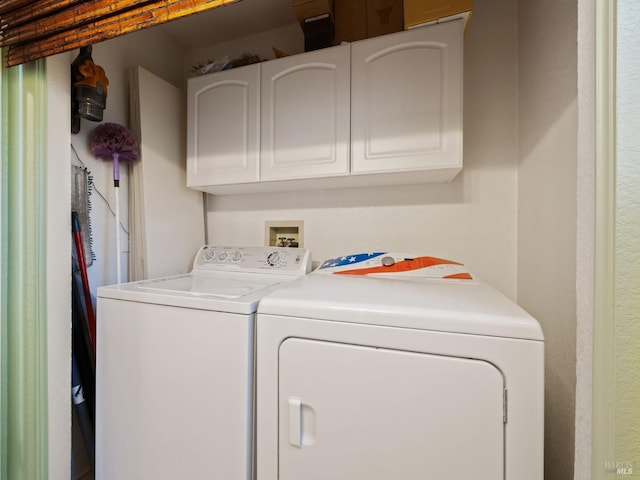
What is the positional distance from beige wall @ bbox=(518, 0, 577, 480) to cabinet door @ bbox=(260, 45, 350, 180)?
843 mm

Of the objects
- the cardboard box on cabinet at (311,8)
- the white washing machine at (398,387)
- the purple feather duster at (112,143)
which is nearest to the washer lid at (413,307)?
the white washing machine at (398,387)

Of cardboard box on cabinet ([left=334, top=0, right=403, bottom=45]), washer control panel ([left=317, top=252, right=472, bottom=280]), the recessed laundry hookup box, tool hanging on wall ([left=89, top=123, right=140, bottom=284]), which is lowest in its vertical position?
washer control panel ([left=317, top=252, right=472, bottom=280])

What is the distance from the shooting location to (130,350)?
3.55 ft

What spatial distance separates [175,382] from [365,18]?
2.00 metres

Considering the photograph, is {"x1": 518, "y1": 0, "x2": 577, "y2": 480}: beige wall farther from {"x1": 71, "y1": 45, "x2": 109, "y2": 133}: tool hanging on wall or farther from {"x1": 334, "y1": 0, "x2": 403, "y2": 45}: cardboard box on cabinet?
{"x1": 71, "y1": 45, "x2": 109, "y2": 133}: tool hanging on wall

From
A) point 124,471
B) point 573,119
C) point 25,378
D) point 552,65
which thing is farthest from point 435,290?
point 25,378

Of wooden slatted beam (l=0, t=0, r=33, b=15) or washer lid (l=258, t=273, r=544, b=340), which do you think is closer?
washer lid (l=258, t=273, r=544, b=340)

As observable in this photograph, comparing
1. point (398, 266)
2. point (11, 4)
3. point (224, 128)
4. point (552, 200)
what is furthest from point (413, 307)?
point (11, 4)

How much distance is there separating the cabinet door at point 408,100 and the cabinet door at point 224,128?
1.99 ft

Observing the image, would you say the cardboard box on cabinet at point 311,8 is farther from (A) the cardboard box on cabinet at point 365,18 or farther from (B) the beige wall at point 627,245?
(B) the beige wall at point 627,245

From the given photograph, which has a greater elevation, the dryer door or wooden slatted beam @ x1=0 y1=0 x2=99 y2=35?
wooden slatted beam @ x1=0 y1=0 x2=99 y2=35

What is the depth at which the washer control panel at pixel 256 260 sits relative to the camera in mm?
1534

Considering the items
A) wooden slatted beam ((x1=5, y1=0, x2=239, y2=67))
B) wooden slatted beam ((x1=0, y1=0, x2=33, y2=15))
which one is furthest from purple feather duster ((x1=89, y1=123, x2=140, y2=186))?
wooden slatted beam ((x1=0, y1=0, x2=33, y2=15))

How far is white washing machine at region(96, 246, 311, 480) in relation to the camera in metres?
0.92
